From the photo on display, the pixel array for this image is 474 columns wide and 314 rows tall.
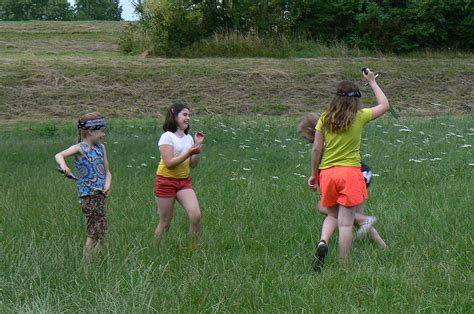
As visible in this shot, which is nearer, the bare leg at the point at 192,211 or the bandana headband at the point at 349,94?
the bandana headband at the point at 349,94

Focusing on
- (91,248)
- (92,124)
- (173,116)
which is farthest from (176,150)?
(91,248)

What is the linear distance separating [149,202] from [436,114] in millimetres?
11721

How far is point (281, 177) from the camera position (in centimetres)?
1009

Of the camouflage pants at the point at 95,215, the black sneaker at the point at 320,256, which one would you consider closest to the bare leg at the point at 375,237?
the black sneaker at the point at 320,256

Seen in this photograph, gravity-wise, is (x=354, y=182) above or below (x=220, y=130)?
above

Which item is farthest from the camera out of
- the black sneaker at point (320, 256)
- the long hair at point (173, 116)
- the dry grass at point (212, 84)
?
the dry grass at point (212, 84)

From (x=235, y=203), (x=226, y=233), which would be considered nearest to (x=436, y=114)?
(x=235, y=203)

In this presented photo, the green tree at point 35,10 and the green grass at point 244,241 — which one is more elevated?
the green tree at point 35,10

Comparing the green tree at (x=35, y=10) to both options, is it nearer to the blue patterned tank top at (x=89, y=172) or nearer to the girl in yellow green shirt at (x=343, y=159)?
the blue patterned tank top at (x=89, y=172)

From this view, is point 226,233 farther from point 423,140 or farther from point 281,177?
point 423,140

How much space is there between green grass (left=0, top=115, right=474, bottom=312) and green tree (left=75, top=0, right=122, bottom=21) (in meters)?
58.5

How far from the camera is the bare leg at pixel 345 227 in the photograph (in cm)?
637

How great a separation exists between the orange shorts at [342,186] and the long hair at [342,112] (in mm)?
333

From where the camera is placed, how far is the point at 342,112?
655 centimetres
